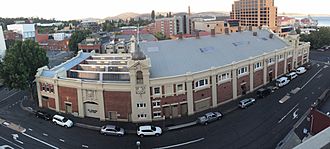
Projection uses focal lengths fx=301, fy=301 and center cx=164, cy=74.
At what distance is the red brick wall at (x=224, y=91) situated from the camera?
48369 mm

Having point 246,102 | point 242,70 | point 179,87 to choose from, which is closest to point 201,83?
point 179,87

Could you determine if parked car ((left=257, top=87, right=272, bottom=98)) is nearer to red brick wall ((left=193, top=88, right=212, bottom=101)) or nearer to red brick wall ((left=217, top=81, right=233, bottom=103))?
red brick wall ((left=217, top=81, right=233, bottom=103))

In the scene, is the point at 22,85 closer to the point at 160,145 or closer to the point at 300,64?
the point at 160,145

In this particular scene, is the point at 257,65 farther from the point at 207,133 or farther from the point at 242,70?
the point at 207,133

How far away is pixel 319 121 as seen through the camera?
3150 cm

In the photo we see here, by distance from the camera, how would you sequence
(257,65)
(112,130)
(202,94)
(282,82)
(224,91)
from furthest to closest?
(282,82) → (257,65) → (224,91) → (202,94) → (112,130)

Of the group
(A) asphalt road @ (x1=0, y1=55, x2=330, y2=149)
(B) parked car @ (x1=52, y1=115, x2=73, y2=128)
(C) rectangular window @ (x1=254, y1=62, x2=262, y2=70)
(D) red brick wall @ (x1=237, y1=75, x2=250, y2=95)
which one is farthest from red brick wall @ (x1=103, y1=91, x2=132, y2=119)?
(C) rectangular window @ (x1=254, y1=62, x2=262, y2=70)

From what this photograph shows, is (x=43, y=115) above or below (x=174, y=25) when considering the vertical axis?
below

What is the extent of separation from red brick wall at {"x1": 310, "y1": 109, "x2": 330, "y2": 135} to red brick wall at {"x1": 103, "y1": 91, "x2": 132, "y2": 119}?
23.3m

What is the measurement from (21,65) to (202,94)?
31855mm

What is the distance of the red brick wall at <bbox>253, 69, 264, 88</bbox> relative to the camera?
56.1 meters

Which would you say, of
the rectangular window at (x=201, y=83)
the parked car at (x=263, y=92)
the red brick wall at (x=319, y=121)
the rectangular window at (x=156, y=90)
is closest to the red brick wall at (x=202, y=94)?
the rectangular window at (x=201, y=83)

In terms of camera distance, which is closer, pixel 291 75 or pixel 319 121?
pixel 319 121

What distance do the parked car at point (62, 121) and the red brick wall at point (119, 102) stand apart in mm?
5488
